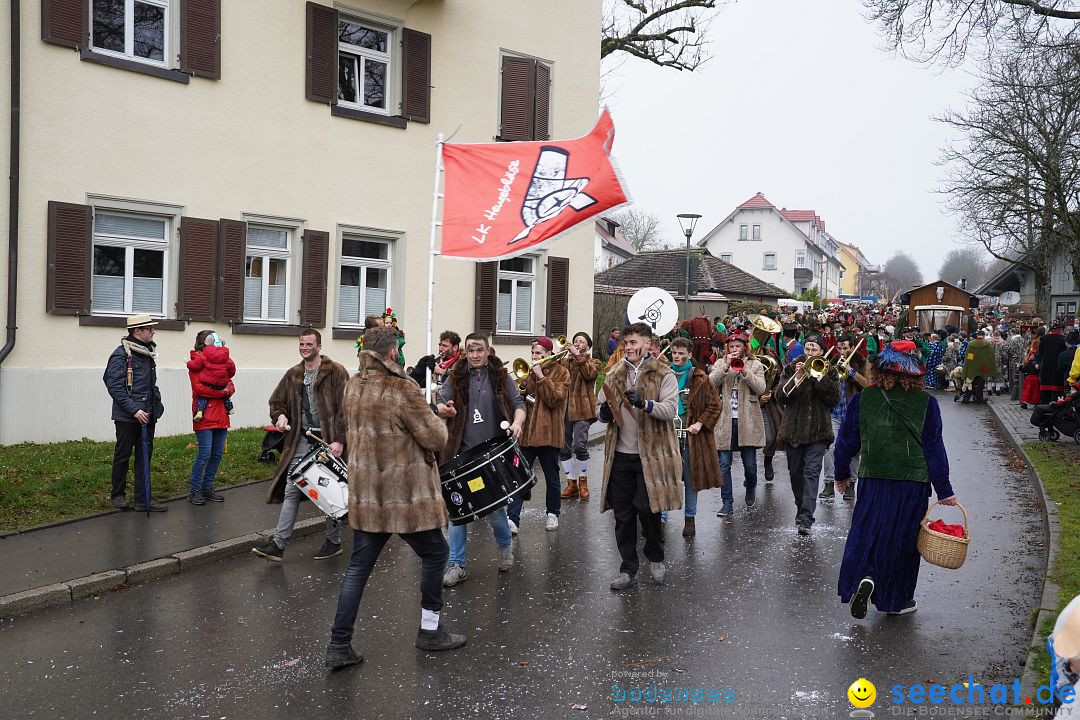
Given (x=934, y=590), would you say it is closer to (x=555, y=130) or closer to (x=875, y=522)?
(x=875, y=522)

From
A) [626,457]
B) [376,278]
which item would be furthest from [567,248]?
[626,457]

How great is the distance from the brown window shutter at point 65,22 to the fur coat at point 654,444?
9544mm

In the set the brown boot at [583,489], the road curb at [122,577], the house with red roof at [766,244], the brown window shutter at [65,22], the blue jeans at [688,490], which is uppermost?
the house with red roof at [766,244]

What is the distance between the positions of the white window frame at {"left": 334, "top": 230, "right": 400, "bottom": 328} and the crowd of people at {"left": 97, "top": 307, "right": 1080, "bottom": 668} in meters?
3.75

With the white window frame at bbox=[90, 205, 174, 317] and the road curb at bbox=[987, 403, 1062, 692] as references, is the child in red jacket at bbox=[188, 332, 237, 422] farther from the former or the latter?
the road curb at bbox=[987, 403, 1062, 692]

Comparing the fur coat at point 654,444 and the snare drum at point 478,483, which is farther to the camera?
the fur coat at point 654,444

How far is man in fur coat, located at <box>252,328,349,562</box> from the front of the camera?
8070mm

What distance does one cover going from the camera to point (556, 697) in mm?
5055

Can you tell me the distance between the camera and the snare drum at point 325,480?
25.0ft

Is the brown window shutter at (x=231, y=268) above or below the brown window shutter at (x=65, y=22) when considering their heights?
below

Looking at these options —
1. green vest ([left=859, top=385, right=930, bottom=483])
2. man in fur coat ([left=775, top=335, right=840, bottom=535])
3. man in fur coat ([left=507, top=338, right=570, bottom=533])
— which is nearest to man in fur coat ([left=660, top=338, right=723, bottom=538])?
man in fur coat ([left=775, top=335, right=840, bottom=535])

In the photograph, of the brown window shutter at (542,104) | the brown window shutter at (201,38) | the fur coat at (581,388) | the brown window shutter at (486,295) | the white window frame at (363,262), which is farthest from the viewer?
the brown window shutter at (542,104)

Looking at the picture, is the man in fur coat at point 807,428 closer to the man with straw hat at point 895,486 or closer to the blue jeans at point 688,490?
the blue jeans at point 688,490

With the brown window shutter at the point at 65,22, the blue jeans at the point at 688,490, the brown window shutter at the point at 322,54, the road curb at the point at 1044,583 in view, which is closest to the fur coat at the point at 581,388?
the blue jeans at the point at 688,490
